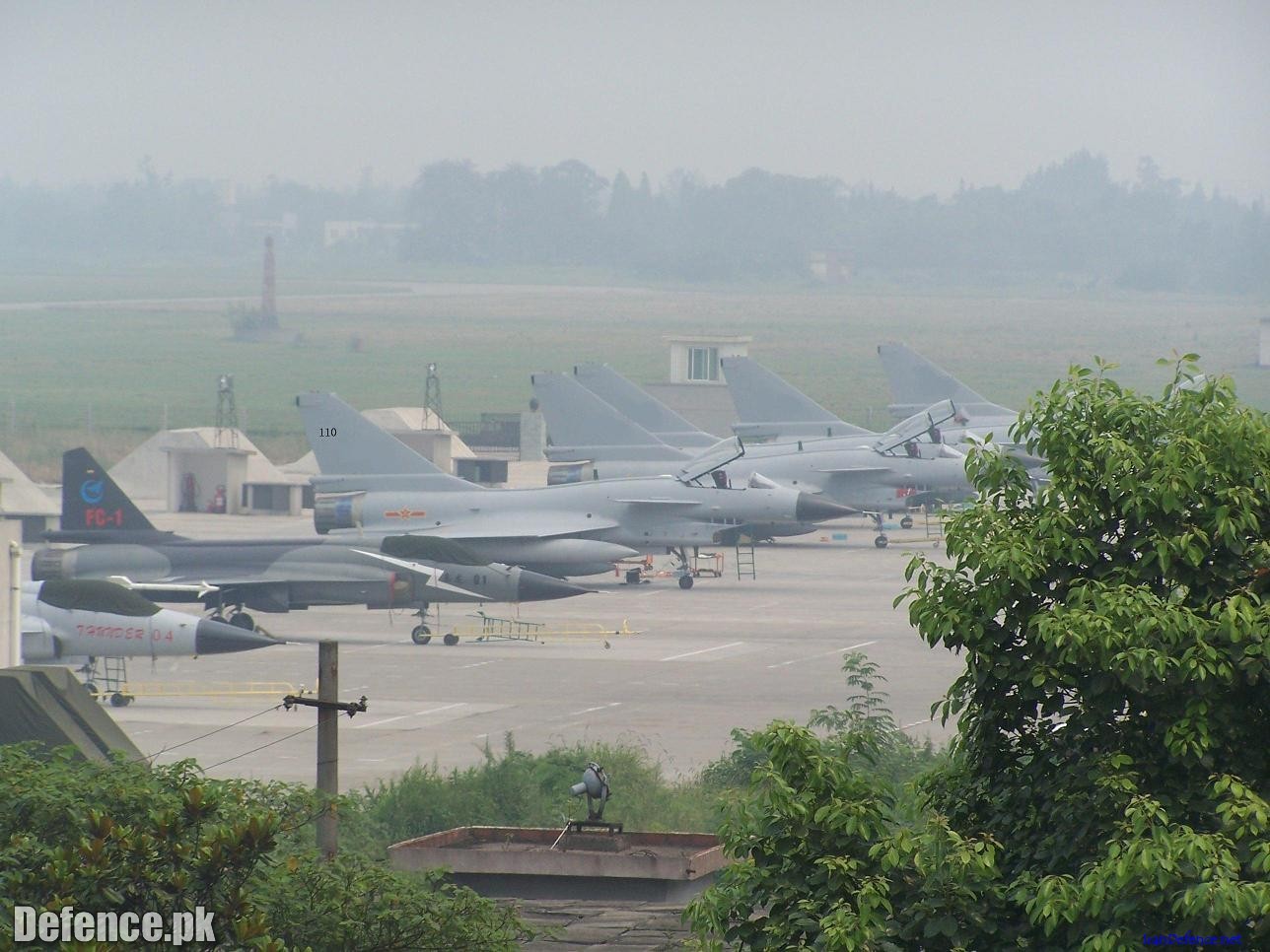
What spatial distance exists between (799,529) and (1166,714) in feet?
201

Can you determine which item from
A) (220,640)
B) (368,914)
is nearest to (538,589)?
(220,640)

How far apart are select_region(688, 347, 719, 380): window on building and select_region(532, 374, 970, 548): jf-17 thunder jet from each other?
2598 cm

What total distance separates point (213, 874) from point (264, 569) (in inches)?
1489

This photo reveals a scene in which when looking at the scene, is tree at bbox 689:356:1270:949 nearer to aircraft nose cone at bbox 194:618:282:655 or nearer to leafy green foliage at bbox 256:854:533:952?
leafy green foliage at bbox 256:854:533:952

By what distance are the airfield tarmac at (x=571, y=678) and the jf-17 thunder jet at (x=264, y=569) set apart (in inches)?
50.8

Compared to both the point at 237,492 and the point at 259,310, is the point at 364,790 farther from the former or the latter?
the point at 259,310

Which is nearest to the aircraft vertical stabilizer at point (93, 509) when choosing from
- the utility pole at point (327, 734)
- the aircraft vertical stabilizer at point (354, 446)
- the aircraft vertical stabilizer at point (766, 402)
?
the aircraft vertical stabilizer at point (354, 446)

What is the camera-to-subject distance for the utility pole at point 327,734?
13.8 metres

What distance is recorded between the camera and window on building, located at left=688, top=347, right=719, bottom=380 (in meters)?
105

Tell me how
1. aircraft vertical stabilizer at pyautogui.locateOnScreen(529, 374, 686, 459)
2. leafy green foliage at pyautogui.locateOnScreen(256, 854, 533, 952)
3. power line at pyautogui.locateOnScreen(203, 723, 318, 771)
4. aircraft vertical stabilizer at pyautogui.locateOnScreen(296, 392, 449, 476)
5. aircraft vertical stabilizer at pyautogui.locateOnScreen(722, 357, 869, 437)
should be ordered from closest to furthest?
1. leafy green foliage at pyautogui.locateOnScreen(256, 854, 533, 952)
2. power line at pyautogui.locateOnScreen(203, 723, 318, 771)
3. aircraft vertical stabilizer at pyautogui.locateOnScreen(296, 392, 449, 476)
4. aircraft vertical stabilizer at pyautogui.locateOnScreen(529, 374, 686, 459)
5. aircraft vertical stabilizer at pyautogui.locateOnScreen(722, 357, 869, 437)

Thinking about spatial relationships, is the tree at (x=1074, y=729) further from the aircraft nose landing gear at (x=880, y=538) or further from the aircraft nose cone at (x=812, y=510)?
the aircraft nose landing gear at (x=880, y=538)

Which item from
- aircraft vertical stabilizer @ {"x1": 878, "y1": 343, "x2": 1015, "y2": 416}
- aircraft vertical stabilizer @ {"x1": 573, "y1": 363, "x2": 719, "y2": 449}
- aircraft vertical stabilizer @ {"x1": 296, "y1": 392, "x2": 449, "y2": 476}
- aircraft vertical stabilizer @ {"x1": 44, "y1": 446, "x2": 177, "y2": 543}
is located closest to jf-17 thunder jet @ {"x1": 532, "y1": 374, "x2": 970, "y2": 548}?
aircraft vertical stabilizer @ {"x1": 573, "y1": 363, "x2": 719, "y2": 449}

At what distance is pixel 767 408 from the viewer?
90.2 m

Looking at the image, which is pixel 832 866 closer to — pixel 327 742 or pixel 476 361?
pixel 327 742
